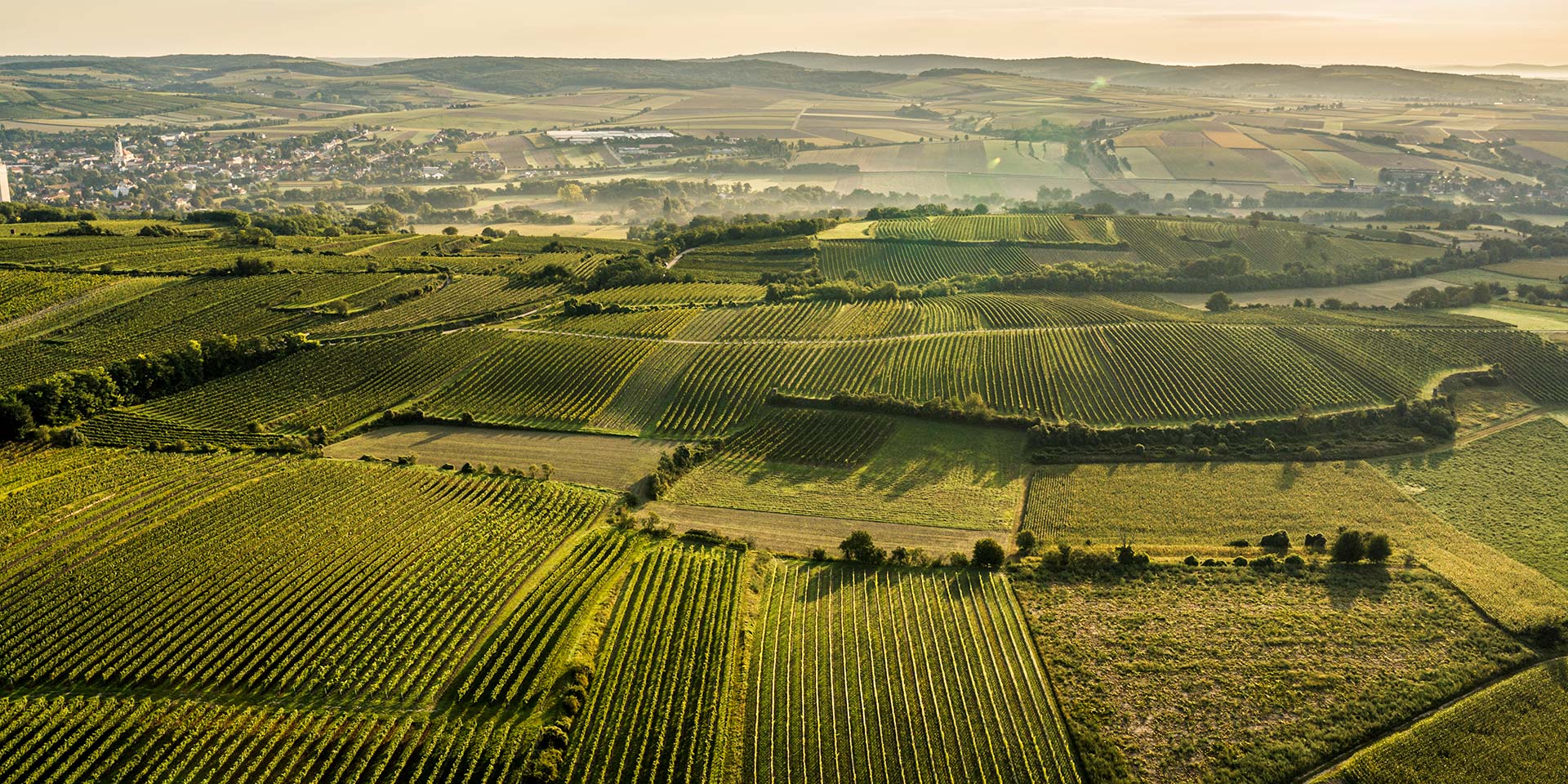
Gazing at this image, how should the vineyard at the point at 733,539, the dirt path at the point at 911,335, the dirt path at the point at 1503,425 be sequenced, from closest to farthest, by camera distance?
the vineyard at the point at 733,539 → the dirt path at the point at 1503,425 → the dirt path at the point at 911,335

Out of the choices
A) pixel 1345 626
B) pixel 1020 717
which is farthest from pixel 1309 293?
pixel 1020 717

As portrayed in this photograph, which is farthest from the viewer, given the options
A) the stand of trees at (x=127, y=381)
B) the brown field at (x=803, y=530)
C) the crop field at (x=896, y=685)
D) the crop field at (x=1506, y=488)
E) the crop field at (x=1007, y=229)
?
the crop field at (x=1007, y=229)

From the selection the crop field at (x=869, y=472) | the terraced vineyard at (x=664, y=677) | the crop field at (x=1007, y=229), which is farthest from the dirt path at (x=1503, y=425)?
the terraced vineyard at (x=664, y=677)

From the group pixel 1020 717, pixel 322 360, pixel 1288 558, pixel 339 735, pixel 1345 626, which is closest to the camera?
pixel 339 735

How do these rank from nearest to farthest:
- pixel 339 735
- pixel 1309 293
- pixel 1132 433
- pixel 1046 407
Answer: pixel 339 735 < pixel 1132 433 < pixel 1046 407 < pixel 1309 293

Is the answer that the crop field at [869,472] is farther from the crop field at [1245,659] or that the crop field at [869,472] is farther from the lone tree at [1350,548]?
the lone tree at [1350,548]

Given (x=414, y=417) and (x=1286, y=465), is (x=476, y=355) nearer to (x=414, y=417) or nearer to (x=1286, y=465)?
(x=414, y=417)

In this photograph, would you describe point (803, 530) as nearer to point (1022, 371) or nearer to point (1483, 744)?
point (1022, 371)

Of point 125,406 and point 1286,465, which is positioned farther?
point 125,406

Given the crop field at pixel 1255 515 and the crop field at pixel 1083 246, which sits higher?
the crop field at pixel 1083 246
